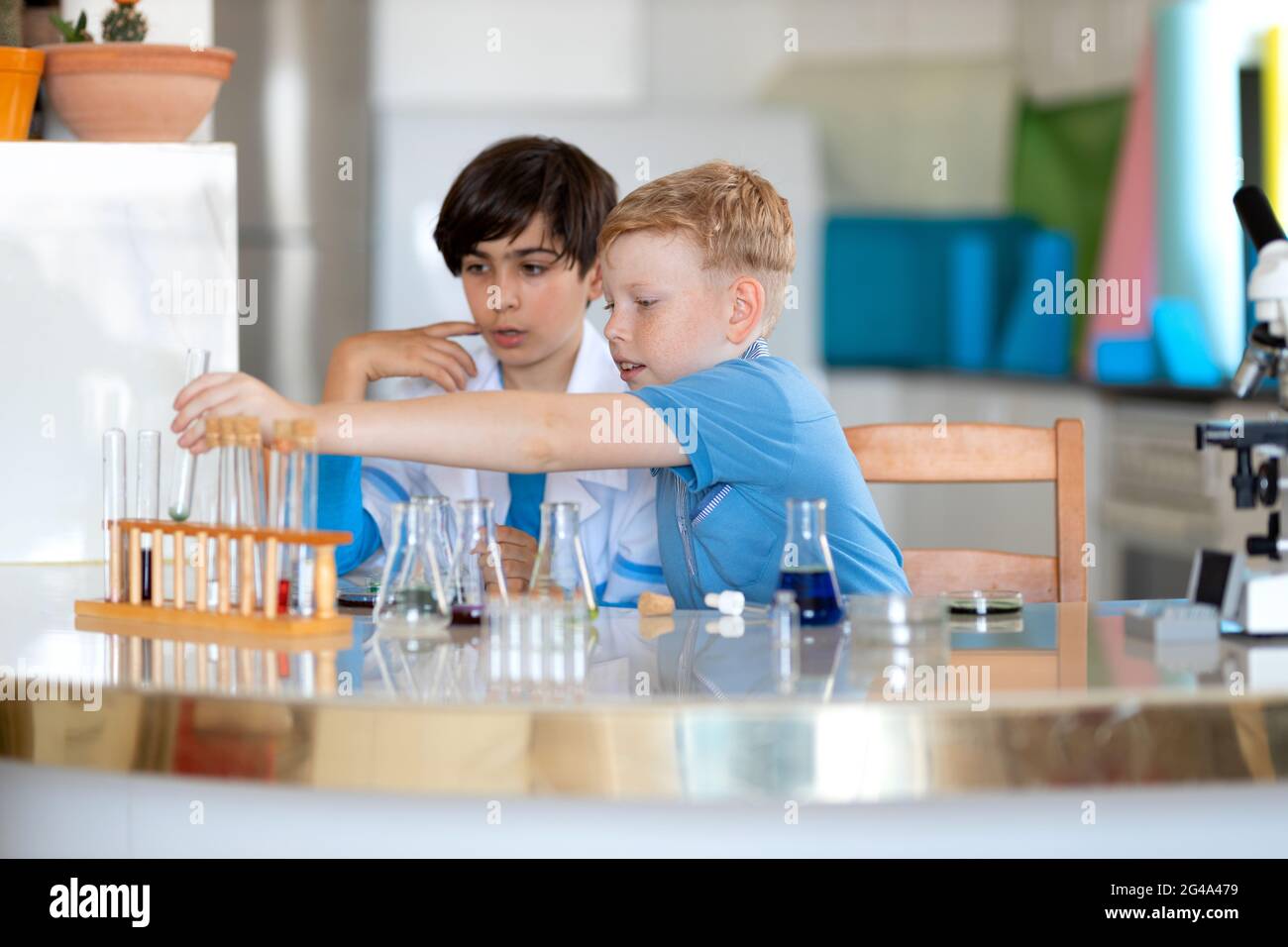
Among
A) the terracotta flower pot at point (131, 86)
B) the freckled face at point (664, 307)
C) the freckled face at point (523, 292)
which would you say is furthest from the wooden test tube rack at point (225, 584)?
the terracotta flower pot at point (131, 86)

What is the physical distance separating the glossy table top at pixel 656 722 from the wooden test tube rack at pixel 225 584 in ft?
0.34

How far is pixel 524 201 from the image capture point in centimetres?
197

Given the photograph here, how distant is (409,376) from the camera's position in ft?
6.63

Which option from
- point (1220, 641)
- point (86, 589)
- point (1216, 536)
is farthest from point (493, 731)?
point (1216, 536)

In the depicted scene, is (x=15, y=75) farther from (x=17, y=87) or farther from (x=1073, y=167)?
(x=1073, y=167)

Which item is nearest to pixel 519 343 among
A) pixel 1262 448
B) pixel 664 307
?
pixel 664 307

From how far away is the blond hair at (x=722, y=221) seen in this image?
163 cm

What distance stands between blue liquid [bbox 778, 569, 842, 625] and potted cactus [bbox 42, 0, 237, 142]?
1.11m

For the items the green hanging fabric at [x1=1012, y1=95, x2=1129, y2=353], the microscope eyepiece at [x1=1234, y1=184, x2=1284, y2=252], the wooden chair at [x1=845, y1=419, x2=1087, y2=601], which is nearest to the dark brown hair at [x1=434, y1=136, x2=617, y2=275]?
the wooden chair at [x1=845, y1=419, x2=1087, y2=601]

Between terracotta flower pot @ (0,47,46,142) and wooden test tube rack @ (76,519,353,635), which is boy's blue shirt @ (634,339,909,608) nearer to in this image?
wooden test tube rack @ (76,519,353,635)

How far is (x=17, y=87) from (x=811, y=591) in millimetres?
1258

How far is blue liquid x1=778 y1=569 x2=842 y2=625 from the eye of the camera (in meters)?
1.34

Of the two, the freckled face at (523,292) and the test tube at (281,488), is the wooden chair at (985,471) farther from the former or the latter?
the test tube at (281,488)

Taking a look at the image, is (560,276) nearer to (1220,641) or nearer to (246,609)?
(246,609)
